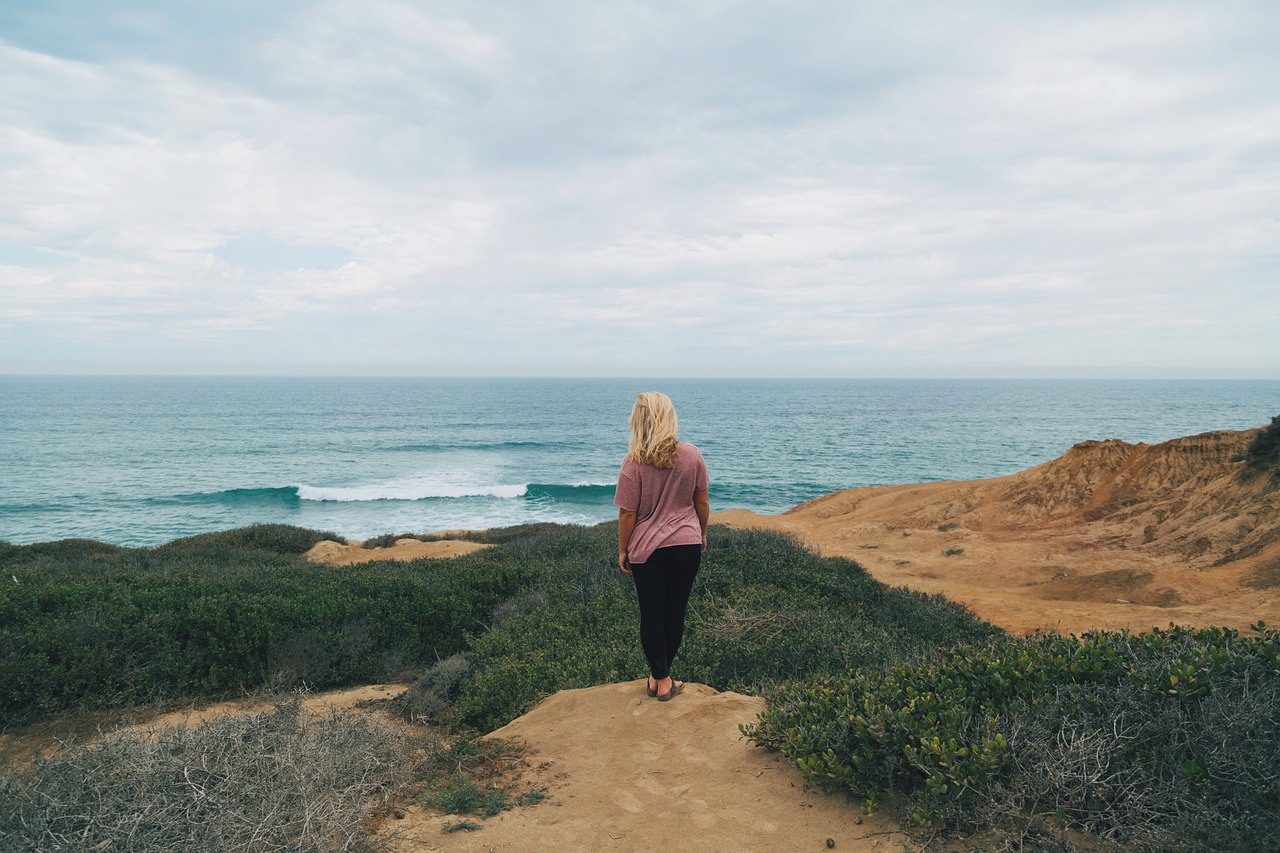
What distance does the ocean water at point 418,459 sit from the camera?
32.0 m

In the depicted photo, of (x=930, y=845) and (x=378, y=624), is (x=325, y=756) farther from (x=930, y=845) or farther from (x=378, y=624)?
(x=378, y=624)

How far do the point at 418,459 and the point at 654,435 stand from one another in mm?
46033

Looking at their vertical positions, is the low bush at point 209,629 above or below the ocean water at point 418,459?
above

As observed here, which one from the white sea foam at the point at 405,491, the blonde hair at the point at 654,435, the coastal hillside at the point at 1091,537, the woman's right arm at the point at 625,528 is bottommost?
the white sea foam at the point at 405,491

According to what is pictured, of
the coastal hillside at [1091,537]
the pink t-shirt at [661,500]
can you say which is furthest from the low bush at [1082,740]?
the coastal hillside at [1091,537]

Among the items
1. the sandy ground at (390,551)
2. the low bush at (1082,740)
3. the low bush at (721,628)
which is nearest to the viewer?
the low bush at (1082,740)

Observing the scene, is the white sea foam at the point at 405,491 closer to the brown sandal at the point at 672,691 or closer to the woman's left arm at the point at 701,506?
the brown sandal at the point at 672,691

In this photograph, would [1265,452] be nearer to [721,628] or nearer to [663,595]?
[721,628]

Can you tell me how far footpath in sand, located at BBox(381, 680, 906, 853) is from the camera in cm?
345

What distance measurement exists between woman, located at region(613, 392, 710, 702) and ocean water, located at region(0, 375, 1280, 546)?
85.6 feet

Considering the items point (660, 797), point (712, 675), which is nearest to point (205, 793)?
point (660, 797)

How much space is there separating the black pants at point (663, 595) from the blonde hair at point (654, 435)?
2.23 ft

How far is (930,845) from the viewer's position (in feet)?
10.1

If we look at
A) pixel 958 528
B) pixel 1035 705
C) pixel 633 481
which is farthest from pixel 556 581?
pixel 958 528
